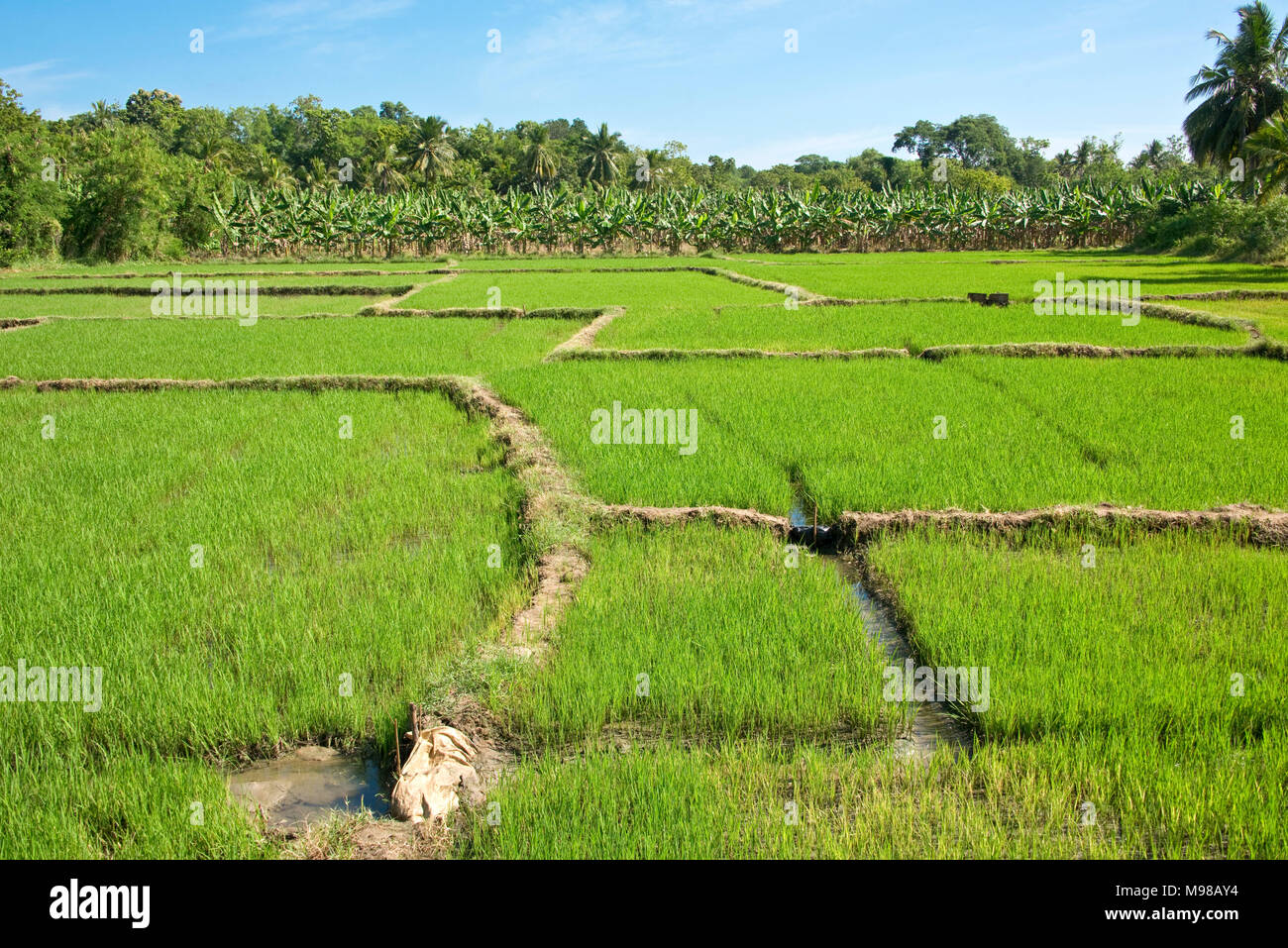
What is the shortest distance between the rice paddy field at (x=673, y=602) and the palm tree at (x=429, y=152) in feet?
102

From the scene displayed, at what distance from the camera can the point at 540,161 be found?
37938mm

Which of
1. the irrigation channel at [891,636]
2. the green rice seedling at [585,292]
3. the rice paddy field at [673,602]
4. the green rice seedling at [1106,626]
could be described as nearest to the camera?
the rice paddy field at [673,602]

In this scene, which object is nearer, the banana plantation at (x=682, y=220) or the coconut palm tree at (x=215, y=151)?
the banana plantation at (x=682, y=220)

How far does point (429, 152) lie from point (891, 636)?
121 ft

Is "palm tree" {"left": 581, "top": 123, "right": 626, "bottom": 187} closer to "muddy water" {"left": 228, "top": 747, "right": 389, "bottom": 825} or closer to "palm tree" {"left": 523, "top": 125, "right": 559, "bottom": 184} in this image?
"palm tree" {"left": 523, "top": 125, "right": 559, "bottom": 184}

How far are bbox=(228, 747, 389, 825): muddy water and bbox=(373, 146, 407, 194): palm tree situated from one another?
1391 inches

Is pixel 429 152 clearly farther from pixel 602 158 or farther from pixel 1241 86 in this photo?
pixel 1241 86

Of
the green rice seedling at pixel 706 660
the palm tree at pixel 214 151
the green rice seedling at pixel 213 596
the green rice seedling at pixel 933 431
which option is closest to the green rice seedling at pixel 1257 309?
the green rice seedling at pixel 933 431

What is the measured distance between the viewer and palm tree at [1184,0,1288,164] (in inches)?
947

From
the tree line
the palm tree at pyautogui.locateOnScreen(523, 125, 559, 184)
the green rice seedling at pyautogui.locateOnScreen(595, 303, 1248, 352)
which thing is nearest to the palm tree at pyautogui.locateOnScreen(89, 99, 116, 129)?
the tree line

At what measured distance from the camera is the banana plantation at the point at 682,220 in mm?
25219

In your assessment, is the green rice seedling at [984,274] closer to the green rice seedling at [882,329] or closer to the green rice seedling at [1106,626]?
the green rice seedling at [882,329]
